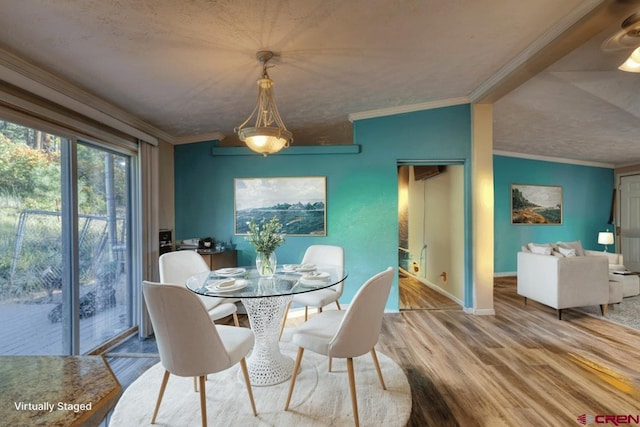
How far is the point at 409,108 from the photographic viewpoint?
3.62 m

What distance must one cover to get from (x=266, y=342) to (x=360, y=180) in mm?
2321

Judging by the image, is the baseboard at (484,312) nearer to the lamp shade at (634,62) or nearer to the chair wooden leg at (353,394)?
the chair wooden leg at (353,394)

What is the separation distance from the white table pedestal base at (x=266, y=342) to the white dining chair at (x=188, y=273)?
39 centimetres

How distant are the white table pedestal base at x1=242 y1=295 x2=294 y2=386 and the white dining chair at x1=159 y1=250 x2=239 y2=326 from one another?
0.39 m

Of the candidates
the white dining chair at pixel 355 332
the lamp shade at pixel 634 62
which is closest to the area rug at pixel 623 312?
the lamp shade at pixel 634 62

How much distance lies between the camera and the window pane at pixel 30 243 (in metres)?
1.92

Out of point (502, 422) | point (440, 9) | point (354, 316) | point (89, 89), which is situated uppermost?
point (440, 9)

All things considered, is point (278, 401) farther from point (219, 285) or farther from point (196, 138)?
point (196, 138)

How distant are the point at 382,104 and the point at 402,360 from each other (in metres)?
2.78

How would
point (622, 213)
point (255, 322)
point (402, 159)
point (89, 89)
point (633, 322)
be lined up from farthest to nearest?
point (622, 213), point (402, 159), point (633, 322), point (89, 89), point (255, 322)

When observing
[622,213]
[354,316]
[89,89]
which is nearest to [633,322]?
[354,316]

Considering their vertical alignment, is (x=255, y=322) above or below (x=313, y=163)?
below

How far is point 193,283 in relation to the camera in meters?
2.10

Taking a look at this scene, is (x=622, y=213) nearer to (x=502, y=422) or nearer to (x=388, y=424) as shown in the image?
(x=502, y=422)
